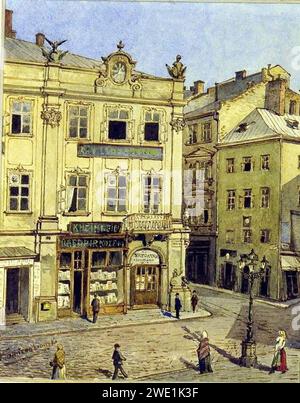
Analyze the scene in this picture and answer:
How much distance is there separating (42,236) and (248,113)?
9.41 feet

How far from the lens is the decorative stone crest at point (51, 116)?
8.14 m

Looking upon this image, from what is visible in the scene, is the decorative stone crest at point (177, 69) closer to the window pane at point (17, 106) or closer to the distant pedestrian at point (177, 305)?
the window pane at point (17, 106)

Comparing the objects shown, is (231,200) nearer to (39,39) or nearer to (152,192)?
(152,192)

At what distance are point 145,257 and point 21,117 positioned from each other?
7.29ft

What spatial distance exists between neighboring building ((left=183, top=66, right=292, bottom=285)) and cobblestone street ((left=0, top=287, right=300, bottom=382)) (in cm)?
49

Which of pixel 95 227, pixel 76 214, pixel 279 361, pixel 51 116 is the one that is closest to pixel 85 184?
pixel 76 214

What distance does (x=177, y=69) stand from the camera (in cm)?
826

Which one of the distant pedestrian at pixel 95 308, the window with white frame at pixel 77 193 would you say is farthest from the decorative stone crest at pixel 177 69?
the distant pedestrian at pixel 95 308

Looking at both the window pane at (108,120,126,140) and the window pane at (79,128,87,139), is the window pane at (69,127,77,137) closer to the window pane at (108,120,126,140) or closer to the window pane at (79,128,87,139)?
the window pane at (79,128,87,139)

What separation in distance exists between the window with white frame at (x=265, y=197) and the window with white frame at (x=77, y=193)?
2110 millimetres

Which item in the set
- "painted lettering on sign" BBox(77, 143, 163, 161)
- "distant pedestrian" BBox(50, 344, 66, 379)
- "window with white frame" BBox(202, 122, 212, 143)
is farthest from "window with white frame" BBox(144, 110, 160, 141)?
"distant pedestrian" BBox(50, 344, 66, 379)

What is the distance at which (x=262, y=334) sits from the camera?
8.23m
